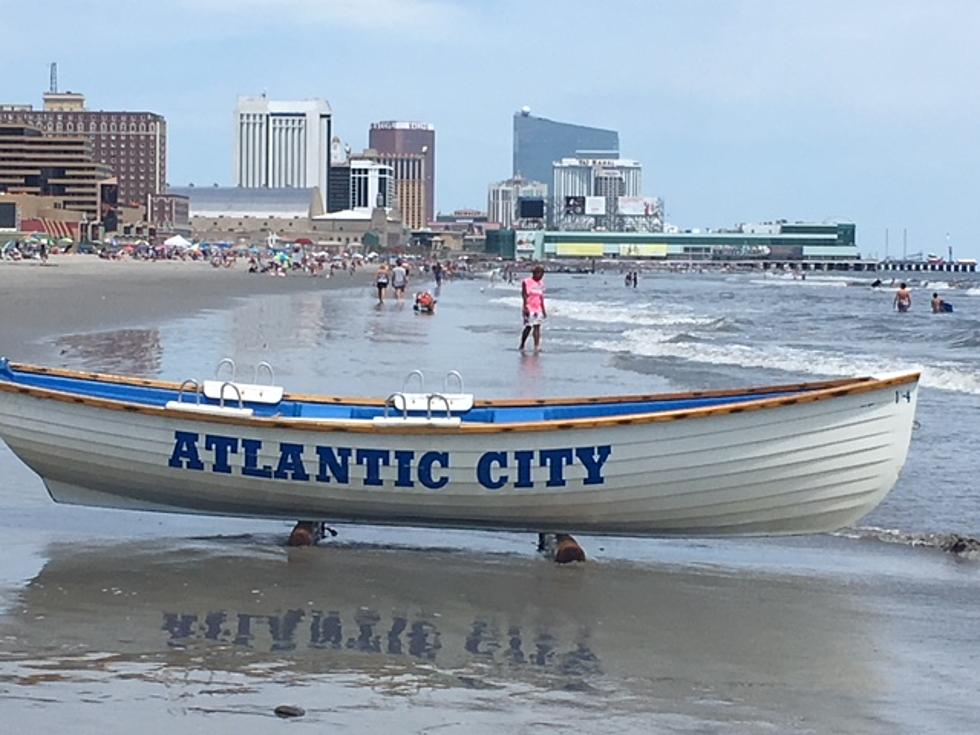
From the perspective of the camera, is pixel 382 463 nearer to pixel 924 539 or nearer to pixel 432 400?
pixel 432 400

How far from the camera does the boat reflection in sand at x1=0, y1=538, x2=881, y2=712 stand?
6.29 metres

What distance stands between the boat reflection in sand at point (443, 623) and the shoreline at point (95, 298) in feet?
38.9

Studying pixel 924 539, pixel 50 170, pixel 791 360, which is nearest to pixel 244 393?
pixel 924 539

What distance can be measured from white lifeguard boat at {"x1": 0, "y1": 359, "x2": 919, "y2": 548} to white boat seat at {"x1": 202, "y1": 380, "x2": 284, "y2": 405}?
6cm

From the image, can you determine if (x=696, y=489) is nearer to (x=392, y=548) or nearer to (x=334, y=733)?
(x=392, y=548)

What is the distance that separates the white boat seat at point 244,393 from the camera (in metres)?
9.23

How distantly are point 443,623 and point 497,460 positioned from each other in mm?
1424

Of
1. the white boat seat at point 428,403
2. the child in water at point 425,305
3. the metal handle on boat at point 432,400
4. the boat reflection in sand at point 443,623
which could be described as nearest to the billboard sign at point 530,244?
the child in water at point 425,305

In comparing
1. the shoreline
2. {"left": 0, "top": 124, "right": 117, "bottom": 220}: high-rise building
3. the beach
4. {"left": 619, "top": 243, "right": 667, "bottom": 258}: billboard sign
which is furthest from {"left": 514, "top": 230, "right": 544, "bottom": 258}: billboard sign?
the beach

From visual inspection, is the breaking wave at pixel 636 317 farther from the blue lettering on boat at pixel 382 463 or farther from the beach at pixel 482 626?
the blue lettering on boat at pixel 382 463

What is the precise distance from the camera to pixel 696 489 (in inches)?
333

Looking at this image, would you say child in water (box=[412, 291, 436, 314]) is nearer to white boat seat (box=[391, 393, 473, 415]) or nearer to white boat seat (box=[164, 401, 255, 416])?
white boat seat (box=[391, 393, 473, 415])

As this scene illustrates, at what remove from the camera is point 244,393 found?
935 centimetres

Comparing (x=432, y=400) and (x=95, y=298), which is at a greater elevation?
(x=432, y=400)
